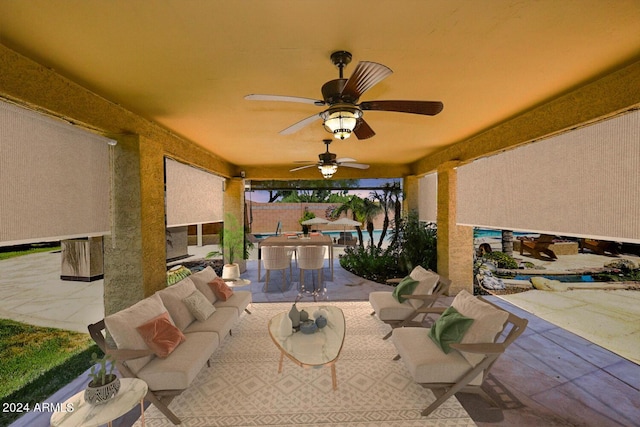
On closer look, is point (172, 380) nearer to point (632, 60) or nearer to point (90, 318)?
point (90, 318)

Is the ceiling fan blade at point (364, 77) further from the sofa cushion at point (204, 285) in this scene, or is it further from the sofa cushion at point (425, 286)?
the sofa cushion at point (204, 285)

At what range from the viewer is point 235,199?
7730mm

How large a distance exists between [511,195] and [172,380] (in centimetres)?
517

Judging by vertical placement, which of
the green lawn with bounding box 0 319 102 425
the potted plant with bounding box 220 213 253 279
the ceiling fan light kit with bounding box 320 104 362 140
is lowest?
the green lawn with bounding box 0 319 102 425

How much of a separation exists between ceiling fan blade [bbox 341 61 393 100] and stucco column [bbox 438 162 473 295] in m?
4.40

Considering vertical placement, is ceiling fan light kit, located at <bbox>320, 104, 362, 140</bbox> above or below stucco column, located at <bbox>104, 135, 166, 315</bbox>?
above

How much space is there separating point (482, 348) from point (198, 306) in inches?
134

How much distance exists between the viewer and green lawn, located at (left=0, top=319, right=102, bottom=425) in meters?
3.00

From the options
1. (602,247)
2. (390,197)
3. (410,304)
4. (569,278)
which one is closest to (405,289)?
(410,304)

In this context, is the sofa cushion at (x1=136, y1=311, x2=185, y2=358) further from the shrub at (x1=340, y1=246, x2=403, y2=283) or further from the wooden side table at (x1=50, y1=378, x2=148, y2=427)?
the shrub at (x1=340, y1=246, x2=403, y2=283)

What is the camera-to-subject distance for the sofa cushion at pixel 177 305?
10.8 feet

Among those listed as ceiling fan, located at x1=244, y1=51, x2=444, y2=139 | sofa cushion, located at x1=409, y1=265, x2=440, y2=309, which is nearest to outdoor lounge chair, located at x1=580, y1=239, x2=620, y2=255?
sofa cushion, located at x1=409, y1=265, x2=440, y2=309

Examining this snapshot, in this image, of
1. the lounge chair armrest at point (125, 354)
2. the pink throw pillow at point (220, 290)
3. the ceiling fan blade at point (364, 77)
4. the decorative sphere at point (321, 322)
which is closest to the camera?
the ceiling fan blade at point (364, 77)

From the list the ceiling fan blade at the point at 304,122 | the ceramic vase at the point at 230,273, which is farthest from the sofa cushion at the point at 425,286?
the ceramic vase at the point at 230,273
